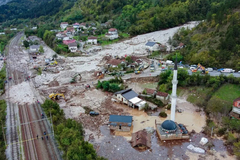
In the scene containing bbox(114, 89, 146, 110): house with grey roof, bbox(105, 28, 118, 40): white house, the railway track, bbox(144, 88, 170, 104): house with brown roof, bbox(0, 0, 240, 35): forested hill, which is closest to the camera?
the railway track

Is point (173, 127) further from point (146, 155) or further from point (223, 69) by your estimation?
point (223, 69)

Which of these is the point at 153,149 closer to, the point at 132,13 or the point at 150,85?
the point at 150,85

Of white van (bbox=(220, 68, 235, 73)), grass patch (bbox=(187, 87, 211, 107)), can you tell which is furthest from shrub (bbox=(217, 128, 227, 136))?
white van (bbox=(220, 68, 235, 73))

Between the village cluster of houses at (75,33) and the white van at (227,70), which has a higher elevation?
the village cluster of houses at (75,33)

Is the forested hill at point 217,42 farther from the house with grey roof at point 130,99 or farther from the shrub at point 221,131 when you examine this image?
the house with grey roof at point 130,99

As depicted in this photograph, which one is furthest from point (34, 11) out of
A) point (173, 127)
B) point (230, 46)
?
point (173, 127)

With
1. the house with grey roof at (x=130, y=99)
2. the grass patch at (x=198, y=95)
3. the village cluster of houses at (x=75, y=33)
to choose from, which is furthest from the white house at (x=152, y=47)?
the house with grey roof at (x=130, y=99)

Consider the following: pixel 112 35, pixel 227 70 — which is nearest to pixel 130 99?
pixel 227 70

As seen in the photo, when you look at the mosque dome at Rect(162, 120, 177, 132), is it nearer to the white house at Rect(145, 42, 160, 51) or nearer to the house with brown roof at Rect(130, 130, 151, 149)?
the house with brown roof at Rect(130, 130, 151, 149)
